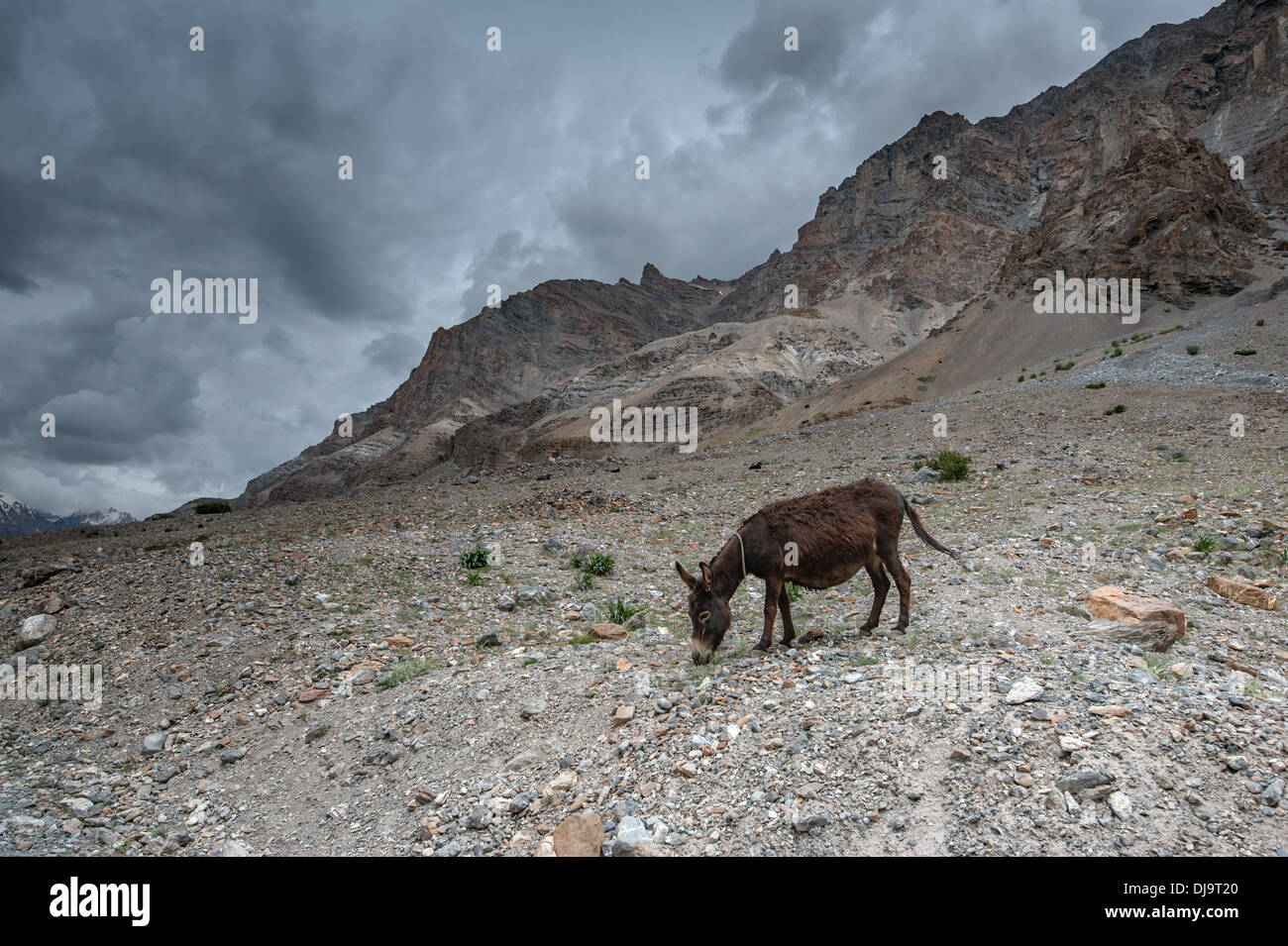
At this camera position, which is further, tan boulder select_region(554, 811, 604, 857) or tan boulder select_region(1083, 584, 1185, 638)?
tan boulder select_region(1083, 584, 1185, 638)

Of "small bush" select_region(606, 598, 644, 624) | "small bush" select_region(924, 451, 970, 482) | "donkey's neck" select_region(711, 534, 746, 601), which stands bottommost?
"small bush" select_region(606, 598, 644, 624)

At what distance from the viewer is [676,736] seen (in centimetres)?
491

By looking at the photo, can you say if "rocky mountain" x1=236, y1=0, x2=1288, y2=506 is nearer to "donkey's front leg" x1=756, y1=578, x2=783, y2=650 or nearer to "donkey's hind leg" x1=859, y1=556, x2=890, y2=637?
"donkey's hind leg" x1=859, y1=556, x2=890, y2=637

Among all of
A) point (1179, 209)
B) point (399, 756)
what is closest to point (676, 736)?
point (399, 756)

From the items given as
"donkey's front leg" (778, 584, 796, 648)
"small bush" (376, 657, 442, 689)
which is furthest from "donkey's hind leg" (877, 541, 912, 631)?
"small bush" (376, 657, 442, 689)

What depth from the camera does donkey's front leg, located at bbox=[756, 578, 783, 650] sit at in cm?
703

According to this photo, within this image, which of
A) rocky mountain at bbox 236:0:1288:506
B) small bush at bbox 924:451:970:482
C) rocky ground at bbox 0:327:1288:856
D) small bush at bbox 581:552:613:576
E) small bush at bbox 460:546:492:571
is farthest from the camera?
rocky mountain at bbox 236:0:1288:506

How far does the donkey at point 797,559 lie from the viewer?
→ 698 cm

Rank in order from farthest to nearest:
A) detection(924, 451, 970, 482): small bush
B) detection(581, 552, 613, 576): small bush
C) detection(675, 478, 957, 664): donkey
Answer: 1. detection(924, 451, 970, 482): small bush
2. detection(581, 552, 613, 576): small bush
3. detection(675, 478, 957, 664): donkey

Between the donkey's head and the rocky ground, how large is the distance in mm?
261

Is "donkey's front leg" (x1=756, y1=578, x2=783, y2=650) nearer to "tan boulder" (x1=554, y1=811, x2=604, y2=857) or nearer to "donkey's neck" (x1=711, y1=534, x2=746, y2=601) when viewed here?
"donkey's neck" (x1=711, y1=534, x2=746, y2=601)

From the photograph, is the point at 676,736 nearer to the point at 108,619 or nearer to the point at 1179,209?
the point at 108,619

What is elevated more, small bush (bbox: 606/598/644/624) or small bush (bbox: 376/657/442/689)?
small bush (bbox: 606/598/644/624)
